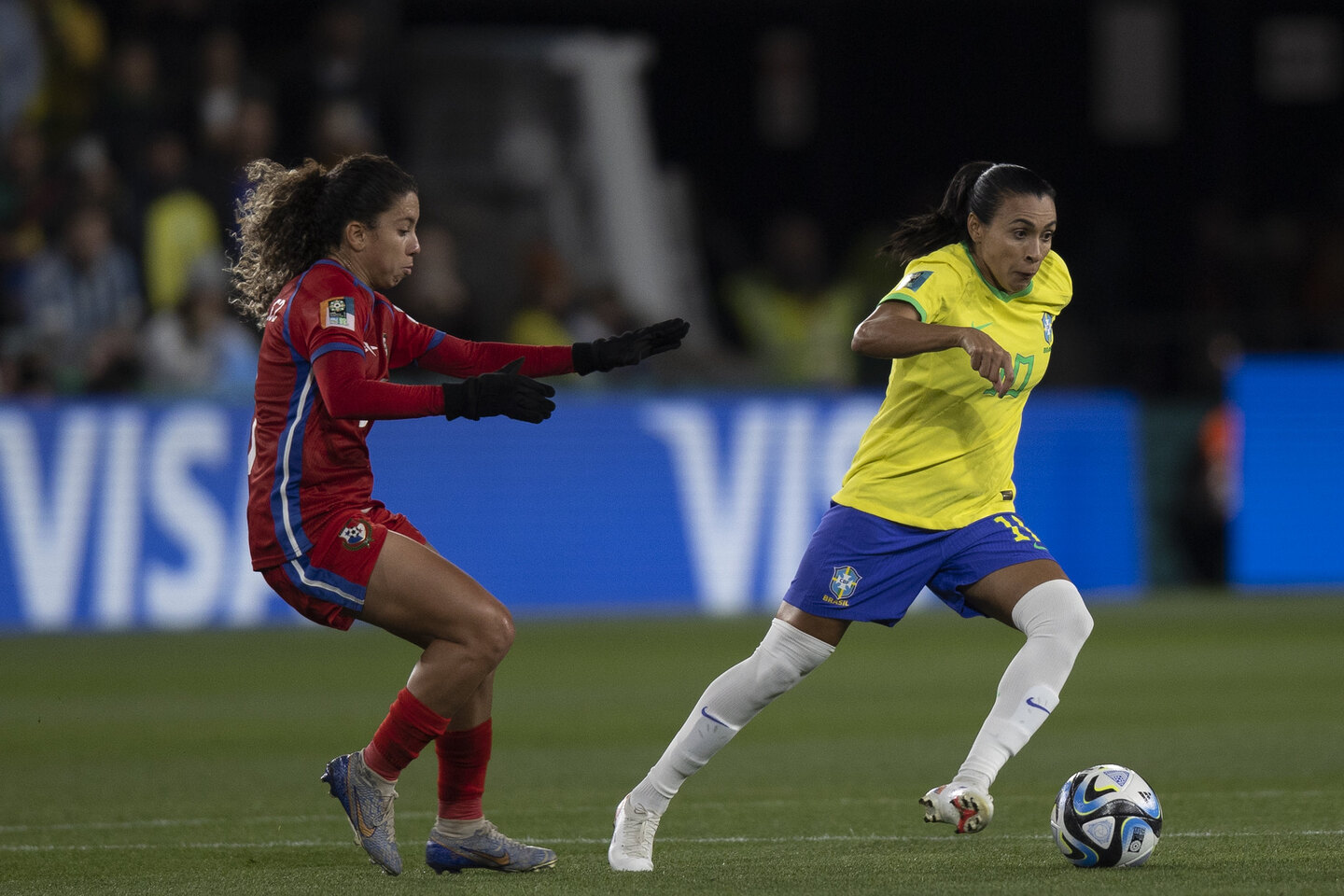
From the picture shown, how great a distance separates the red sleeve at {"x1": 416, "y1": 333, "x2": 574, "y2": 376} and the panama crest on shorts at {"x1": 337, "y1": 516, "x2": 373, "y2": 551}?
60 cm

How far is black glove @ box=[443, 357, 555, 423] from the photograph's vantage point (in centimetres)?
511

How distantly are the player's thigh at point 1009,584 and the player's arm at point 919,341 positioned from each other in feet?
1.79

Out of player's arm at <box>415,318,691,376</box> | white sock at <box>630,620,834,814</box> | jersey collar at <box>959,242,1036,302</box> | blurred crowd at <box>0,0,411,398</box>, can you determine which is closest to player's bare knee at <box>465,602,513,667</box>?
white sock at <box>630,620,834,814</box>

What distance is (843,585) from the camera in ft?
18.3

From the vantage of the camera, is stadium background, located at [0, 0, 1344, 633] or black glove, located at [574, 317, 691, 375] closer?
black glove, located at [574, 317, 691, 375]

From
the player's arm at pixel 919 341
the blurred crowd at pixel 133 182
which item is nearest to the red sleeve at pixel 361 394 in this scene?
the player's arm at pixel 919 341

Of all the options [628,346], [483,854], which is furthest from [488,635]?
[628,346]

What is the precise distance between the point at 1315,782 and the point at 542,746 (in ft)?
10.8

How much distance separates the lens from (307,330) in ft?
17.4

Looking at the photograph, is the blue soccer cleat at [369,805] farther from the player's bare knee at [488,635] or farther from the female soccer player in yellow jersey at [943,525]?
the female soccer player in yellow jersey at [943,525]

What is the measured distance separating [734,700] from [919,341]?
3.74ft

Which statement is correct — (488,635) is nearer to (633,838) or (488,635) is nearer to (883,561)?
(633,838)

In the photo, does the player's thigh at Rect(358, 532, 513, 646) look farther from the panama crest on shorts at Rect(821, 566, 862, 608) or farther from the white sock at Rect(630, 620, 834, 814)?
the panama crest on shorts at Rect(821, 566, 862, 608)

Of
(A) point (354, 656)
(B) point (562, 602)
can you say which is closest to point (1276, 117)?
(B) point (562, 602)
